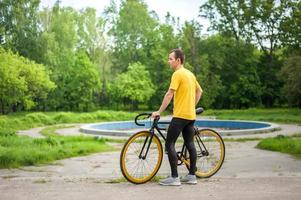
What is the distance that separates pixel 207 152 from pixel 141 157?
1262 millimetres

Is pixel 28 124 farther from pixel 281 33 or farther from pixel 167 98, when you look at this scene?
pixel 281 33

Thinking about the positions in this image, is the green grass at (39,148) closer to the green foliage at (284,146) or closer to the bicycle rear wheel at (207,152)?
the bicycle rear wheel at (207,152)

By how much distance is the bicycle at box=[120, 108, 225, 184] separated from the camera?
6516mm

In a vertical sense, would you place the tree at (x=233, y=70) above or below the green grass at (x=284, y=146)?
above

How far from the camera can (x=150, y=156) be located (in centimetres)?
675

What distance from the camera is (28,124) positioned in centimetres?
2794

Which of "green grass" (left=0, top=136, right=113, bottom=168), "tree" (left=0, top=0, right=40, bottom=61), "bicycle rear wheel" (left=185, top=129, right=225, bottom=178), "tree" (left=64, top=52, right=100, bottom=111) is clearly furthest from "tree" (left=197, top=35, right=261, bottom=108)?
"bicycle rear wheel" (left=185, top=129, right=225, bottom=178)

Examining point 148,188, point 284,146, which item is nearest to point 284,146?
point 284,146

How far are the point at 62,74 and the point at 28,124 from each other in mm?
29710

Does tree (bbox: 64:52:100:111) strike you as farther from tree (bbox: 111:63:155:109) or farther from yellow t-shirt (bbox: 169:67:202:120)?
yellow t-shirt (bbox: 169:67:202:120)

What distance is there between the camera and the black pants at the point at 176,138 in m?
6.54

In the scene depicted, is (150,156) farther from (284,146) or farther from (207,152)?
(284,146)

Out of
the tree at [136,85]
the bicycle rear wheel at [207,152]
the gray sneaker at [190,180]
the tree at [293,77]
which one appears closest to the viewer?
the gray sneaker at [190,180]

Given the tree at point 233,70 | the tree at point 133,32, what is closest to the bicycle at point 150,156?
the tree at point 233,70
